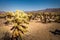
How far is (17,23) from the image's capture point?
1059 cm

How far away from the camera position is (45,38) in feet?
39.8

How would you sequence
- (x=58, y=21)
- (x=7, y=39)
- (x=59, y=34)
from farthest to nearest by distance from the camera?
1. (x=58, y=21)
2. (x=59, y=34)
3. (x=7, y=39)

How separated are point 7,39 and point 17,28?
6.20 feet

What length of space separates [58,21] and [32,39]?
9445 millimetres

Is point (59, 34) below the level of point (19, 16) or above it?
below

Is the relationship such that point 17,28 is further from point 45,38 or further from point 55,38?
point 55,38

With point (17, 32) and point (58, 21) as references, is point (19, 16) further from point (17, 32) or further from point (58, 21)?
point (58, 21)

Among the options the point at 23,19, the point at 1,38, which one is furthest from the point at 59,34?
the point at 1,38

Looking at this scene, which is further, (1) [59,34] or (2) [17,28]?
(1) [59,34]

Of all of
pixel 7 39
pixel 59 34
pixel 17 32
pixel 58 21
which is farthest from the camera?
pixel 58 21

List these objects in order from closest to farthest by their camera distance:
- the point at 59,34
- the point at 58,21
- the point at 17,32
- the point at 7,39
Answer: the point at 17,32 → the point at 7,39 → the point at 59,34 → the point at 58,21

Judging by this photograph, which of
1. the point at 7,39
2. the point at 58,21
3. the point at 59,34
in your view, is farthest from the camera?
the point at 58,21

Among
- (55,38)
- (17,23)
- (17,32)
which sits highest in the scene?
(17,23)

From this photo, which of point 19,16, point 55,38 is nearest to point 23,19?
point 19,16
